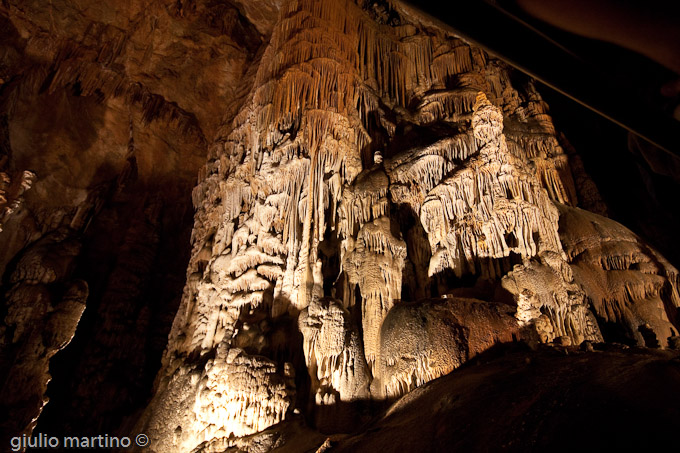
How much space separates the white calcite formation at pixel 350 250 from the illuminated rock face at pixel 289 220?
1.5 inches

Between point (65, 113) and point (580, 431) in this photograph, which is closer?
point (580, 431)

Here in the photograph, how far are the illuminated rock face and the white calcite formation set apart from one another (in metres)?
0.04

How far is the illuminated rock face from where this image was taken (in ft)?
17.7

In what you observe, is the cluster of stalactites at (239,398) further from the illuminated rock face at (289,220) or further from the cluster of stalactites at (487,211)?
the cluster of stalactites at (487,211)

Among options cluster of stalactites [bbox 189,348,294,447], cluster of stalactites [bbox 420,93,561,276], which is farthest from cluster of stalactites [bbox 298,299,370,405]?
cluster of stalactites [bbox 420,93,561,276]

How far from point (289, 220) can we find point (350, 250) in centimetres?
130

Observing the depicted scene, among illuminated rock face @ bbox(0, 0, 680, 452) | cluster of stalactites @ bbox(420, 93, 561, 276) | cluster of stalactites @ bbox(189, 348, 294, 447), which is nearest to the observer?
cluster of stalactites @ bbox(189, 348, 294, 447)

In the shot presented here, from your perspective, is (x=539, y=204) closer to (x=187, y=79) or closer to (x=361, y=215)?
(x=361, y=215)

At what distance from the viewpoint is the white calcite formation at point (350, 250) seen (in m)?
5.12

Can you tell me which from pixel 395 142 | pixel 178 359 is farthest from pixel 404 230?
pixel 178 359

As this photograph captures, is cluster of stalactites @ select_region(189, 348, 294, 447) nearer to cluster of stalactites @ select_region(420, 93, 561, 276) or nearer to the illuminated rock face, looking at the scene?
the illuminated rock face

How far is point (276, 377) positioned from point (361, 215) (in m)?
3.03

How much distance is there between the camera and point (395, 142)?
8.66 metres

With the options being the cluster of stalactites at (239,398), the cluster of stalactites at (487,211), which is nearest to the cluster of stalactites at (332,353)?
the cluster of stalactites at (239,398)
